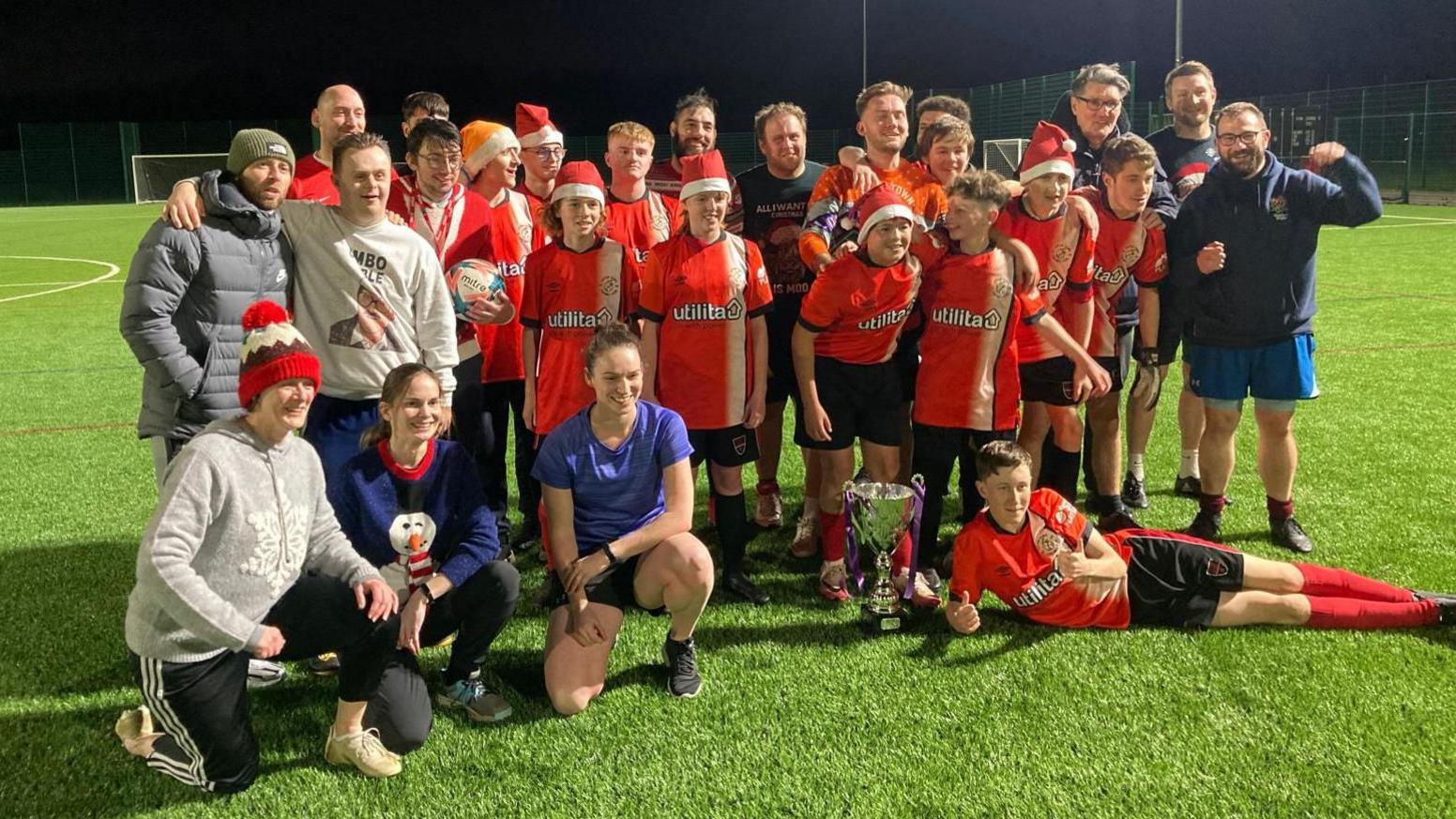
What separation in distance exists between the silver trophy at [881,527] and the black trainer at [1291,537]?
1.84 meters

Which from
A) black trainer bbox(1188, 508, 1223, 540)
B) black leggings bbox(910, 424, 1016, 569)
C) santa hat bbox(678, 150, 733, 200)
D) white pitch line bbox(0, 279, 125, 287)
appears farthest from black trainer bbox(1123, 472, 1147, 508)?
white pitch line bbox(0, 279, 125, 287)

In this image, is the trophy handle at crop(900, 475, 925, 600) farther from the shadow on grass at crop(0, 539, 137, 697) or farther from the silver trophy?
the shadow on grass at crop(0, 539, 137, 697)

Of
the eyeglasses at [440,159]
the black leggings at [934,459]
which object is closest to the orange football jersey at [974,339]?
the black leggings at [934,459]

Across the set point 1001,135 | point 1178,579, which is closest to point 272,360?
point 1178,579

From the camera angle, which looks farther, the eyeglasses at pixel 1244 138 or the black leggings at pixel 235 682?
the eyeglasses at pixel 1244 138

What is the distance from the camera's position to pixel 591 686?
3.32m

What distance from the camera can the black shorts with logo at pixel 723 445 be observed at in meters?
4.16

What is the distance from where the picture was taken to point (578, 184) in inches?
161

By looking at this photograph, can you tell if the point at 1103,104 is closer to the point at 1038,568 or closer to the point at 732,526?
the point at 1038,568

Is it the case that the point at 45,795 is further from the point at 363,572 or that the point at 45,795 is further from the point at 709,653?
the point at 709,653

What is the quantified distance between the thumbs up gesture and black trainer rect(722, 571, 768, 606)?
0.82 meters

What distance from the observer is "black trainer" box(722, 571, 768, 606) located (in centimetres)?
409

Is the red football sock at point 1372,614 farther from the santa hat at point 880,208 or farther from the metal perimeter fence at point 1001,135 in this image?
the metal perimeter fence at point 1001,135

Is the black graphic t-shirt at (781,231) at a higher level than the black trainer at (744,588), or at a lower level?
higher
